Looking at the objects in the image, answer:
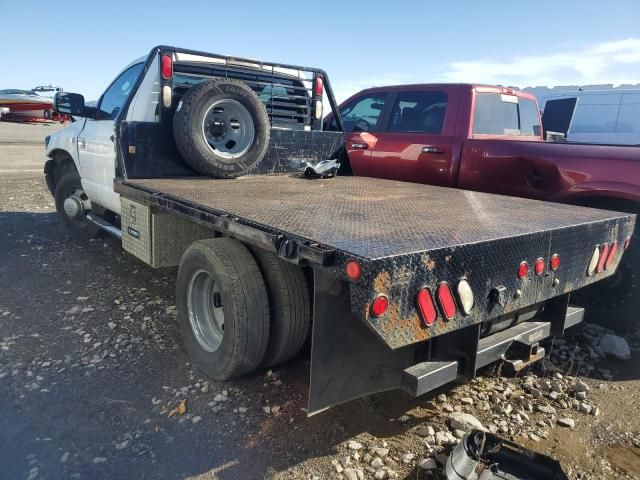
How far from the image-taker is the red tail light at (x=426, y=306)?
6.61ft

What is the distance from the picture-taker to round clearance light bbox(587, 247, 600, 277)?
2895mm

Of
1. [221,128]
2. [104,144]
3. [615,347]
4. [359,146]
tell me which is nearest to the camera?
[615,347]

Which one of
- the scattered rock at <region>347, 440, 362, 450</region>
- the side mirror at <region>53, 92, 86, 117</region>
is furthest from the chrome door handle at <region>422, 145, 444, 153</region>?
the side mirror at <region>53, 92, 86, 117</region>

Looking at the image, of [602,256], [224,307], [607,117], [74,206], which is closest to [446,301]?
[224,307]

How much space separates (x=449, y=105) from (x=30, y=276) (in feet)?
14.7

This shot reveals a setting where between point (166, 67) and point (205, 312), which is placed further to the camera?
point (166, 67)

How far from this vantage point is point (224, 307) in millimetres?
2881

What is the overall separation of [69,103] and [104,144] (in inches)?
33.7

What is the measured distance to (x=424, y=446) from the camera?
2664 millimetres

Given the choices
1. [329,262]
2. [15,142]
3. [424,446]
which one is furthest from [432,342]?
[15,142]

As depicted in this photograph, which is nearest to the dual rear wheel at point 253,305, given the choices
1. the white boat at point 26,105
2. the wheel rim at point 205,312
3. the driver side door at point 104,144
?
the wheel rim at point 205,312

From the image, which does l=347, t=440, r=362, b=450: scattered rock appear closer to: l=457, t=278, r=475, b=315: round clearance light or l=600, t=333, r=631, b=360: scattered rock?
l=457, t=278, r=475, b=315: round clearance light

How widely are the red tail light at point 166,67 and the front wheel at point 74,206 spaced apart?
220 centimetres

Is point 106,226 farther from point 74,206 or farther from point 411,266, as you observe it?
point 411,266
